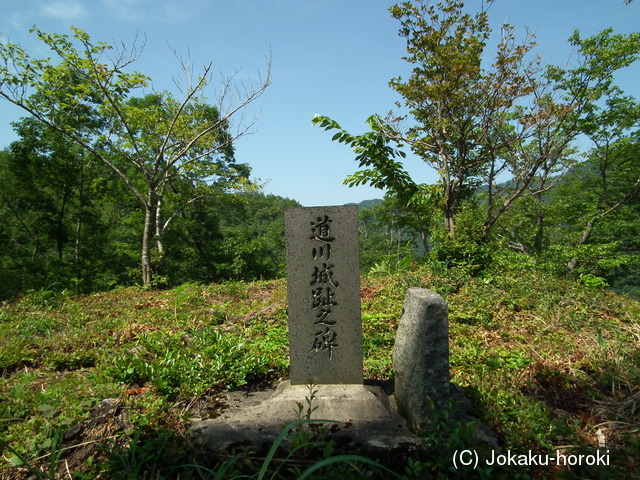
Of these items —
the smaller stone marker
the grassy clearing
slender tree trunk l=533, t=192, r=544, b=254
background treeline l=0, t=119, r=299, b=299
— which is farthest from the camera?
slender tree trunk l=533, t=192, r=544, b=254

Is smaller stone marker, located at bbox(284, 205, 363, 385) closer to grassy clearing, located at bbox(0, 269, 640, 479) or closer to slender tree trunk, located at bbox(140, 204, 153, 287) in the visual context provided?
grassy clearing, located at bbox(0, 269, 640, 479)

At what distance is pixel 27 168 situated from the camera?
11.5m

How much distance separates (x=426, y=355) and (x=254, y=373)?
2.04 meters

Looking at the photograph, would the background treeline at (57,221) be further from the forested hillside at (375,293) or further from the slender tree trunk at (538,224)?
the slender tree trunk at (538,224)

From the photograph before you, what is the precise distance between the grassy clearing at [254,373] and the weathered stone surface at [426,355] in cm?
22

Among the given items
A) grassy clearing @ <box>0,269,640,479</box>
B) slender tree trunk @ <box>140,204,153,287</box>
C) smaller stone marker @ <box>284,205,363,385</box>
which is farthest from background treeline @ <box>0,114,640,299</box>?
smaller stone marker @ <box>284,205,363,385</box>

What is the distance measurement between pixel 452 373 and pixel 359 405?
1428 mm

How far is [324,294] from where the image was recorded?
10.4 ft

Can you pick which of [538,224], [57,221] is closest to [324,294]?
[57,221]

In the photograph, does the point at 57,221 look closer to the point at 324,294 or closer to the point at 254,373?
the point at 254,373

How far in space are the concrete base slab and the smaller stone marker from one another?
0.68 ft

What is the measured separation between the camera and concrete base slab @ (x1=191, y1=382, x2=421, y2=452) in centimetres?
245

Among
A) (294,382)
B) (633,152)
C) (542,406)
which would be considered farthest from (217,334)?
(633,152)

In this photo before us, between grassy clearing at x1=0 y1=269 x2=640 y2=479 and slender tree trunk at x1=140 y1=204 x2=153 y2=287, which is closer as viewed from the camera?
grassy clearing at x1=0 y1=269 x2=640 y2=479
